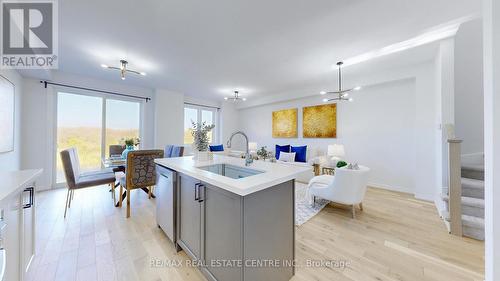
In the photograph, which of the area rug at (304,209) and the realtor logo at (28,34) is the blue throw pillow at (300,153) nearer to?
the area rug at (304,209)

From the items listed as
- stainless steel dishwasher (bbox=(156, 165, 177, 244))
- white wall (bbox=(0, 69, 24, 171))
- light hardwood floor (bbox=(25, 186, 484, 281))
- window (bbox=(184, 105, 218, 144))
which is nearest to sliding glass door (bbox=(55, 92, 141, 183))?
white wall (bbox=(0, 69, 24, 171))

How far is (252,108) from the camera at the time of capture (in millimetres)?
6781

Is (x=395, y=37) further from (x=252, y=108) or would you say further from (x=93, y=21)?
(x=252, y=108)

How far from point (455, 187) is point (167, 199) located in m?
3.54

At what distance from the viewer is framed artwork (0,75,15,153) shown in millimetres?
2473

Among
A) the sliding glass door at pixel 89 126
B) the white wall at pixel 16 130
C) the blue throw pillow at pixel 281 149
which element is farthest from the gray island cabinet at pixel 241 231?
the sliding glass door at pixel 89 126

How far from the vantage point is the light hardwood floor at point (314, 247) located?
150 centimetres

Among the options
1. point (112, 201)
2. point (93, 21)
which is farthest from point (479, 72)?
point (112, 201)

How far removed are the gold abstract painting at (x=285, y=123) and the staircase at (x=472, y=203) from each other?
3.49m

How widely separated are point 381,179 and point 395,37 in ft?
9.94

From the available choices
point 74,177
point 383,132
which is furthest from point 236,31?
point 383,132

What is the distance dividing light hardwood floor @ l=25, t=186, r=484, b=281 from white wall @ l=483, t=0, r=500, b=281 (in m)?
0.69

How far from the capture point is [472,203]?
219 centimetres

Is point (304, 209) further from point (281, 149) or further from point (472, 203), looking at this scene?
point (281, 149)
